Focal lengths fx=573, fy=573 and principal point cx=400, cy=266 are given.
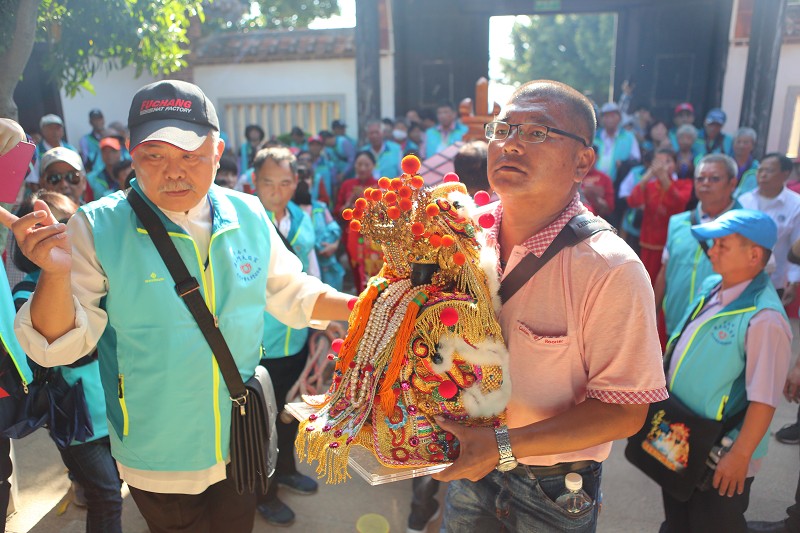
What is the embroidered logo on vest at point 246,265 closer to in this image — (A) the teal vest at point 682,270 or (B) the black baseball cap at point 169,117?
(B) the black baseball cap at point 169,117

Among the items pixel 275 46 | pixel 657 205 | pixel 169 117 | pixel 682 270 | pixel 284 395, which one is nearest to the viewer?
pixel 169 117

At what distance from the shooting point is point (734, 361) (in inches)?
95.4

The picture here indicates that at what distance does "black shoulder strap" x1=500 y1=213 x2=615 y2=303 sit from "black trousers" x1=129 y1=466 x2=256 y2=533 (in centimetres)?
131

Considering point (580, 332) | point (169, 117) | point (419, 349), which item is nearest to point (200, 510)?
point (419, 349)

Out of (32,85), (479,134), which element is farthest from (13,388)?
(32,85)

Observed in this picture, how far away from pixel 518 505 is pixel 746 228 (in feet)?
5.58

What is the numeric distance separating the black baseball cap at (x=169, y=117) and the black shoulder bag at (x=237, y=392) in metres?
0.25

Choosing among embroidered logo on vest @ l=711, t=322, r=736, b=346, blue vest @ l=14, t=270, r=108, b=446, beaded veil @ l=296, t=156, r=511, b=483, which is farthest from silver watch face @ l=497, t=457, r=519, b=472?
blue vest @ l=14, t=270, r=108, b=446

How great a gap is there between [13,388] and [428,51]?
10835 mm

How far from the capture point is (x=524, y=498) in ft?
5.97

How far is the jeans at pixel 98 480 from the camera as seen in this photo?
101 inches

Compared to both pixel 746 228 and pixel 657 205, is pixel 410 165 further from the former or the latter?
pixel 657 205

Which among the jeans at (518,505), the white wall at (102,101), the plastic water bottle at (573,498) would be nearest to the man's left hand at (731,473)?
the jeans at (518,505)

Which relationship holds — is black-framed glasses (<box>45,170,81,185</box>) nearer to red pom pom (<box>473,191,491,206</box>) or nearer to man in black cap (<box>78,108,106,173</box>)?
red pom pom (<box>473,191,491,206</box>)
